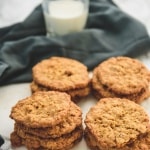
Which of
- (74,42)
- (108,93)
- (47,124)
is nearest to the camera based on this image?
(47,124)

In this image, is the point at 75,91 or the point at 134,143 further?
the point at 75,91

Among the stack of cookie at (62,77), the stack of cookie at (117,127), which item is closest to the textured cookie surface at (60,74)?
the stack of cookie at (62,77)

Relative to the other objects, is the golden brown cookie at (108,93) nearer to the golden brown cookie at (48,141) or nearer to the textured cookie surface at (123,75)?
the textured cookie surface at (123,75)

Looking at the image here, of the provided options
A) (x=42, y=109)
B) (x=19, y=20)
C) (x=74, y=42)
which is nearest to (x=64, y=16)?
(x=74, y=42)

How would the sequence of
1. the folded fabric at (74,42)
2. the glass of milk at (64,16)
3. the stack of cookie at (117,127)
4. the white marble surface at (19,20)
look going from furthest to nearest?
the glass of milk at (64,16)
the folded fabric at (74,42)
the white marble surface at (19,20)
the stack of cookie at (117,127)

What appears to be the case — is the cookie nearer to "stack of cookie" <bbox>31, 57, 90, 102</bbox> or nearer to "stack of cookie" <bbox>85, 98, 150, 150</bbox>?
"stack of cookie" <bbox>31, 57, 90, 102</bbox>

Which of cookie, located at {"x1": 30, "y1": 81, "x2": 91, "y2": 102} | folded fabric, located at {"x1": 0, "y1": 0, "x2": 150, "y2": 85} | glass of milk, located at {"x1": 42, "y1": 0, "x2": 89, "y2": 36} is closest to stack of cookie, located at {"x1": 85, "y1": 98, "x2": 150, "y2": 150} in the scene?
cookie, located at {"x1": 30, "y1": 81, "x2": 91, "y2": 102}

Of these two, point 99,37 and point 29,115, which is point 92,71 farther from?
point 29,115

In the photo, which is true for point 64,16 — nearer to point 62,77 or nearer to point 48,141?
point 62,77
